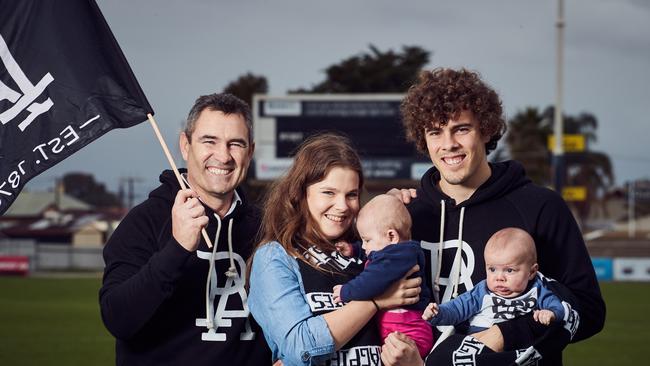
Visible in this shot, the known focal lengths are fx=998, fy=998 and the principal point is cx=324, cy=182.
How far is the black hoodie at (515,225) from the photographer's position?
15.2 feet

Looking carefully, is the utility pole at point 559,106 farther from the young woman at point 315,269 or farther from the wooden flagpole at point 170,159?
the young woman at point 315,269

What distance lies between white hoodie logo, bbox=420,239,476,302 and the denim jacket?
0.78 m

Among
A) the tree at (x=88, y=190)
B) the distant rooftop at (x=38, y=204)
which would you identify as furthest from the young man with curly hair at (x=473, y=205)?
the tree at (x=88, y=190)

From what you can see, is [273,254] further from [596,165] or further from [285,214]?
[596,165]

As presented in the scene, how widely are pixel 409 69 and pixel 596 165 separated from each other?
2373cm

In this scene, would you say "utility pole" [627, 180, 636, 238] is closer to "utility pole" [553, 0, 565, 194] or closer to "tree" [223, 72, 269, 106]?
"tree" [223, 72, 269, 106]

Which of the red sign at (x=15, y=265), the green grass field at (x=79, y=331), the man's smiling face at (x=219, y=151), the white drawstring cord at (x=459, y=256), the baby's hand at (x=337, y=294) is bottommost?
the red sign at (x=15, y=265)

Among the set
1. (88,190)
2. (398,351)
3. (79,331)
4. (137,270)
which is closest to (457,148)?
(398,351)

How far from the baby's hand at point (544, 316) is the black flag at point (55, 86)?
226cm

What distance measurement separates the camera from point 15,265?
41625 millimetres

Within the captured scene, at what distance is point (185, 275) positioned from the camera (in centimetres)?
491

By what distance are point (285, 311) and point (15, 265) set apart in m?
39.7

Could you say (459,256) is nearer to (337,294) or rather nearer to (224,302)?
(337,294)

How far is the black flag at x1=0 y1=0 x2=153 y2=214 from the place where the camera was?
16.4 ft
